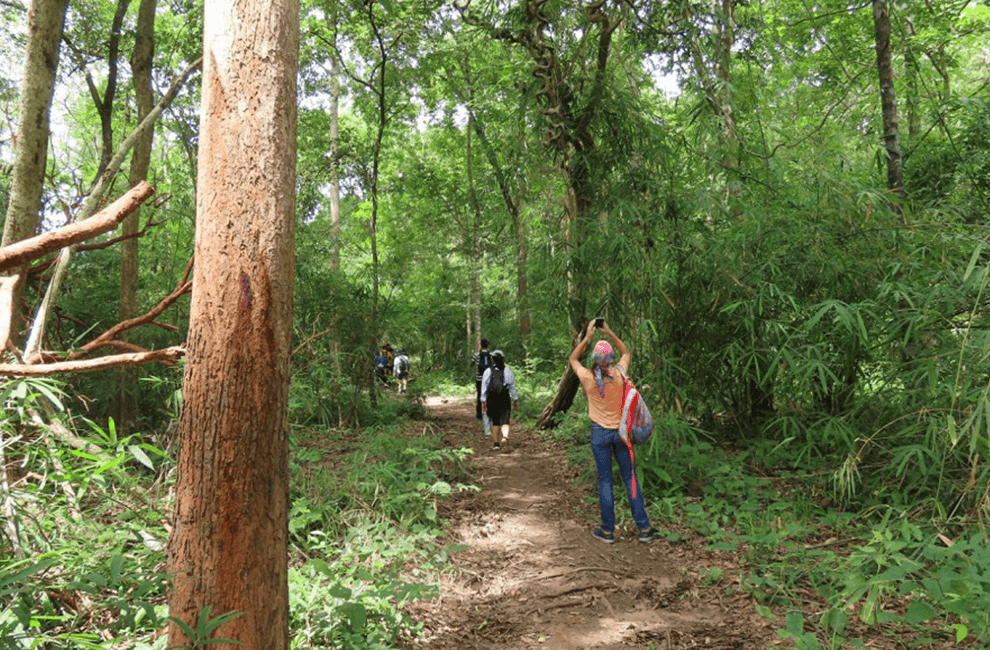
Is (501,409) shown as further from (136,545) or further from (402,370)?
(402,370)

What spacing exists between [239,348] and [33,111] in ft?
9.48

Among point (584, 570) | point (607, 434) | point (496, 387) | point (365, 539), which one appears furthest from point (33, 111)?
point (496, 387)

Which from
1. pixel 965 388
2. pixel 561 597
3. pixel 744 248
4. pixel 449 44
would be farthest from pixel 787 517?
pixel 449 44

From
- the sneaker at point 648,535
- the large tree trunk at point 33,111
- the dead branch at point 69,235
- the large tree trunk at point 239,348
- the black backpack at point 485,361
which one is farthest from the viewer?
the black backpack at point 485,361

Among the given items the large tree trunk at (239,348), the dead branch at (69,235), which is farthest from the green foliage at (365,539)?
the dead branch at (69,235)

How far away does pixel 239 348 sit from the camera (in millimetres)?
2115

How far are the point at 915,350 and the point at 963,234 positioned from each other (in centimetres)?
109

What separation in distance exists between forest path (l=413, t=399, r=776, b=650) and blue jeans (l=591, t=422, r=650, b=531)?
209 mm

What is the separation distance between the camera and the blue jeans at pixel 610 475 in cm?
459

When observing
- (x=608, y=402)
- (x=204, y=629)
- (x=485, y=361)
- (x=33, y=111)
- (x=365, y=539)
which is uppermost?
(x=33, y=111)

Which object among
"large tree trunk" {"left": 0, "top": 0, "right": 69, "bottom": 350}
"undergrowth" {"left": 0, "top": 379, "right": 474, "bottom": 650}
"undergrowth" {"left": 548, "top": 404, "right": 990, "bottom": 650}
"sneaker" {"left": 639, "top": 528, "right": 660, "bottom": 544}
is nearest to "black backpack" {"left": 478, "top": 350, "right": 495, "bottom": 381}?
"undergrowth" {"left": 548, "top": 404, "right": 990, "bottom": 650}

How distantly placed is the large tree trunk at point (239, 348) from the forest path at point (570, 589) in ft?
4.87

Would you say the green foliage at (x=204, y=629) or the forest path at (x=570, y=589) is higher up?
the green foliage at (x=204, y=629)

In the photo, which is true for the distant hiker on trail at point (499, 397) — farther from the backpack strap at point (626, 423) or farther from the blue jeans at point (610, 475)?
the backpack strap at point (626, 423)
